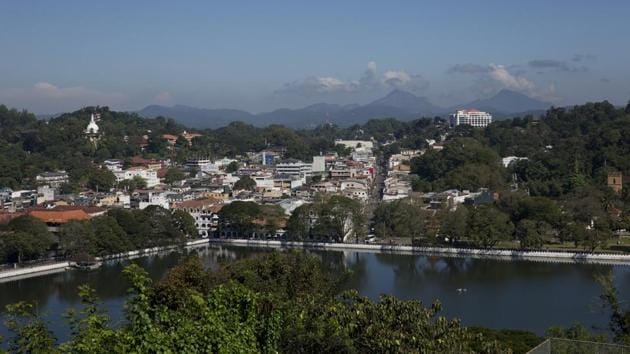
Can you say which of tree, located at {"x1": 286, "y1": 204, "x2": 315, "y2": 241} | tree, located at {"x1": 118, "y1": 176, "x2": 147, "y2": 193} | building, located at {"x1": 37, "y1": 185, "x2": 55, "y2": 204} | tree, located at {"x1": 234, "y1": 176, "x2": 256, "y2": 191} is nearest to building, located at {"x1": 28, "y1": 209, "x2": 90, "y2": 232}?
building, located at {"x1": 37, "y1": 185, "x2": 55, "y2": 204}

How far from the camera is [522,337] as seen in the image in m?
8.31

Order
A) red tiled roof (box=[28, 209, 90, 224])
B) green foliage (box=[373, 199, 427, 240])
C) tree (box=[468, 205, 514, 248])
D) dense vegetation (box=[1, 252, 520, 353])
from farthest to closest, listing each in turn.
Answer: green foliage (box=[373, 199, 427, 240])
red tiled roof (box=[28, 209, 90, 224])
tree (box=[468, 205, 514, 248])
dense vegetation (box=[1, 252, 520, 353])

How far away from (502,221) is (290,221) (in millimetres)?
4901

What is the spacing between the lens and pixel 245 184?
83.7 ft

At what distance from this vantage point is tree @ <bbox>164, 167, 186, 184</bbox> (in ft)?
89.2

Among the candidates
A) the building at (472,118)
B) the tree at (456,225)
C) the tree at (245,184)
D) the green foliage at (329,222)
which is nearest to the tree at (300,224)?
the green foliage at (329,222)

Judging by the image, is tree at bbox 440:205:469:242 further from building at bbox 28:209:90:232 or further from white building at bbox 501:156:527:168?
white building at bbox 501:156:527:168

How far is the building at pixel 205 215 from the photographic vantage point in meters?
20.1

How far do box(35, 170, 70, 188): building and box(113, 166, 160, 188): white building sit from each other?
1736 mm

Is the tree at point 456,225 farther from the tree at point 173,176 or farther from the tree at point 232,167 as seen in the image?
the tree at point 232,167

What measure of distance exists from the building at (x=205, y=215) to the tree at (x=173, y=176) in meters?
6.34

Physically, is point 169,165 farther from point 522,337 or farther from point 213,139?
point 522,337

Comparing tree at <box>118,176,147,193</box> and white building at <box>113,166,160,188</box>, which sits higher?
white building at <box>113,166,160,188</box>

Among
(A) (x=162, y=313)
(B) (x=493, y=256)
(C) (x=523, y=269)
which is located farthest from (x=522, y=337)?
(B) (x=493, y=256)
